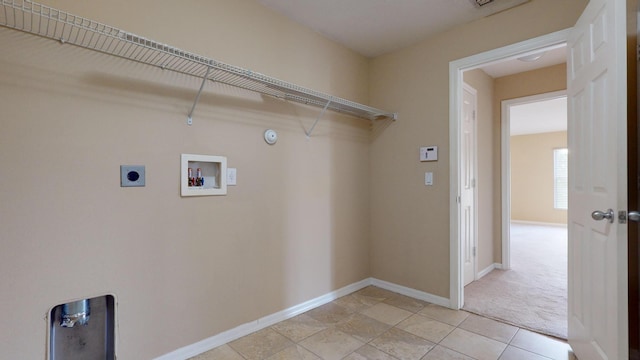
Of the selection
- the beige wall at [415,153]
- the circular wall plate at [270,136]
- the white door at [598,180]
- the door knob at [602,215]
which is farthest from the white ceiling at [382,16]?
the door knob at [602,215]

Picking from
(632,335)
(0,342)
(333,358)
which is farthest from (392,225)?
(0,342)

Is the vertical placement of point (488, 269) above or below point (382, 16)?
below

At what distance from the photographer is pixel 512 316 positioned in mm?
2350

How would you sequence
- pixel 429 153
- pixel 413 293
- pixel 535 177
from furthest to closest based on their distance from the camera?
1. pixel 535 177
2. pixel 413 293
3. pixel 429 153

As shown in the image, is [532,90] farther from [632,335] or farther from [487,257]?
[632,335]

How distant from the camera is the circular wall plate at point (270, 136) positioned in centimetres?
219

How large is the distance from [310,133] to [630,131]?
1968mm

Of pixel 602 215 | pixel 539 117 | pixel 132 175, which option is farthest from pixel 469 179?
pixel 539 117

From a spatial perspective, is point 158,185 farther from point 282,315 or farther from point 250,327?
point 282,315

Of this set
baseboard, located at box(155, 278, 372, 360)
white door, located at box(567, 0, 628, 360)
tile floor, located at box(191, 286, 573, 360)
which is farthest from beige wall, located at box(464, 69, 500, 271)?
baseboard, located at box(155, 278, 372, 360)

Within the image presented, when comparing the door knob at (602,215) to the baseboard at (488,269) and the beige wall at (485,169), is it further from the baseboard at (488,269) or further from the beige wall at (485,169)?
the baseboard at (488,269)

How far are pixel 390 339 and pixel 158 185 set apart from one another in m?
1.85

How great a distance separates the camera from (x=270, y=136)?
2205 millimetres

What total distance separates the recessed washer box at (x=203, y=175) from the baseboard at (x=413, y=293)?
6.46ft
